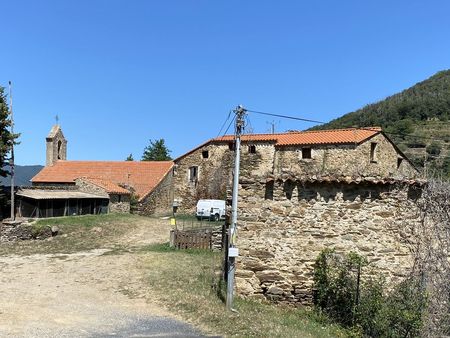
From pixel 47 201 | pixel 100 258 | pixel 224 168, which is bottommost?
pixel 100 258

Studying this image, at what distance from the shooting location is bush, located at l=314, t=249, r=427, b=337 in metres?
10.0

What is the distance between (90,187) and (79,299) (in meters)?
22.9

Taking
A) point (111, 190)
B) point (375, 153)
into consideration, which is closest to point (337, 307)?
point (375, 153)

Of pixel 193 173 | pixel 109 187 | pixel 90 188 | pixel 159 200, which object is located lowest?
pixel 159 200

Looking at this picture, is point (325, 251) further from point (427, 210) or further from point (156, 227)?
point (156, 227)

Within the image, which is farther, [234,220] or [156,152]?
[156,152]

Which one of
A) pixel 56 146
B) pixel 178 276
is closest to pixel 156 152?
pixel 56 146

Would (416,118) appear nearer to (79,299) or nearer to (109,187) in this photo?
(109,187)

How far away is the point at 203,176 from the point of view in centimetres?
3941

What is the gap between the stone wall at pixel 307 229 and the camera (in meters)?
11.2

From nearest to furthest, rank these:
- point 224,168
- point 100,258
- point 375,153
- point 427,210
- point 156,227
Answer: point 427,210, point 100,258, point 156,227, point 375,153, point 224,168

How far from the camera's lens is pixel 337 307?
11.3 m

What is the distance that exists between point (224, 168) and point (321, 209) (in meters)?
26.8

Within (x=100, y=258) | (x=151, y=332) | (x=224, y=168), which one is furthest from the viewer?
(x=224, y=168)
